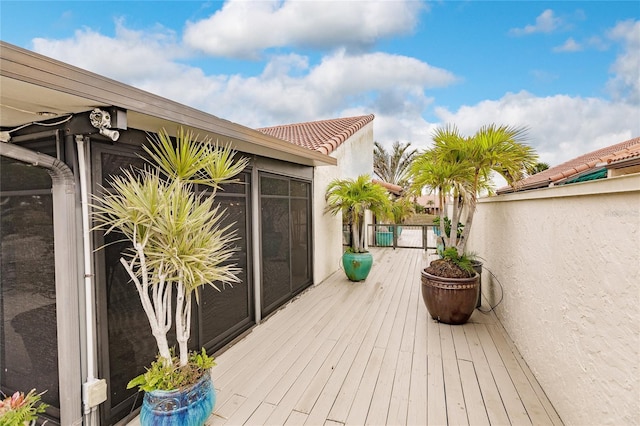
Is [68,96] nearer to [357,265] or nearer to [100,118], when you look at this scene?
[100,118]

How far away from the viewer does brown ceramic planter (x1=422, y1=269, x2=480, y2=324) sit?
413 centimetres

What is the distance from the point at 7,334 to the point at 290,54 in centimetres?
975

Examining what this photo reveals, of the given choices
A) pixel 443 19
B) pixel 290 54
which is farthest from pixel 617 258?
pixel 290 54

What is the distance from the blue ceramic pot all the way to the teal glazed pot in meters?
4.80

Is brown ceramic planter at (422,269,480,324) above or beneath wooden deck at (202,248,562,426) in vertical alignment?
above

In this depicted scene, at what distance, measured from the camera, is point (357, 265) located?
6.65 metres

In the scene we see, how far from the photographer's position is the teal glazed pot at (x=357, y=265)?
666 cm

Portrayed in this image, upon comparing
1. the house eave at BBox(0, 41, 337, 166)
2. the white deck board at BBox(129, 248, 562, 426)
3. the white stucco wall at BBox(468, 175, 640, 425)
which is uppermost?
the house eave at BBox(0, 41, 337, 166)

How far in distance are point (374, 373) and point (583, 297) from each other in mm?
2033

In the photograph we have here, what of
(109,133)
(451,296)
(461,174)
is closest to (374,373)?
(451,296)

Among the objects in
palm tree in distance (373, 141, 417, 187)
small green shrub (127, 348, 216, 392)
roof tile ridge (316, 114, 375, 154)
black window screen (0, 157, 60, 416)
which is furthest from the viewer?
palm tree in distance (373, 141, 417, 187)

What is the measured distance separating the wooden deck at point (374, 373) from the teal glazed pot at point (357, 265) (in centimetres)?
168

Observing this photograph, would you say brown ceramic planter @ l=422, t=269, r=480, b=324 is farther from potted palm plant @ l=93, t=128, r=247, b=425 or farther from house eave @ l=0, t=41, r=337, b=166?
house eave @ l=0, t=41, r=337, b=166

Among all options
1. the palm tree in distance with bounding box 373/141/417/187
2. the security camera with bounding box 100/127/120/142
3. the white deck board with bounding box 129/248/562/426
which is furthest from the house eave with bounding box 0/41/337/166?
the palm tree in distance with bounding box 373/141/417/187
